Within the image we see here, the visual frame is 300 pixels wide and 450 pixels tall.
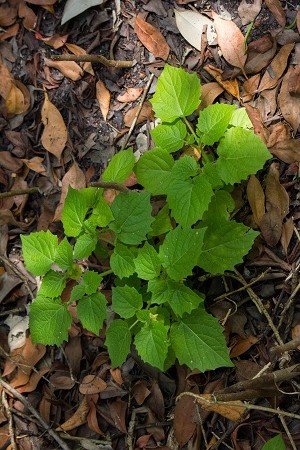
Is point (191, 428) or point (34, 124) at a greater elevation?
point (34, 124)

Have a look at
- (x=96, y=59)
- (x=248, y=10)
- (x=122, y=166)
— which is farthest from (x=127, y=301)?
(x=248, y=10)

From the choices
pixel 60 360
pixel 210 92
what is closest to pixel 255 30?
pixel 210 92

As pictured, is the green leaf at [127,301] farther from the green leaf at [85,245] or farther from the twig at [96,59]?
the twig at [96,59]

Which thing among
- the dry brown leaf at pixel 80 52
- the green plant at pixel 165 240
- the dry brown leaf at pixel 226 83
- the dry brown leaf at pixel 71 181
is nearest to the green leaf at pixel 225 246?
the green plant at pixel 165 240

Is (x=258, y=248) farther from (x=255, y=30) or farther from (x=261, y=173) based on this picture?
(x=255, y=30)

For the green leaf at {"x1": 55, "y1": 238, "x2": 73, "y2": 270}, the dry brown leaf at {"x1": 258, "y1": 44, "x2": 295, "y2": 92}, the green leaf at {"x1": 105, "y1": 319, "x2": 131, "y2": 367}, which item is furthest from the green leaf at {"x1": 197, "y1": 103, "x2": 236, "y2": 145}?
the green leaf at {"x1": 105, "y1": 319, "x2": 131, "y2": 367}
